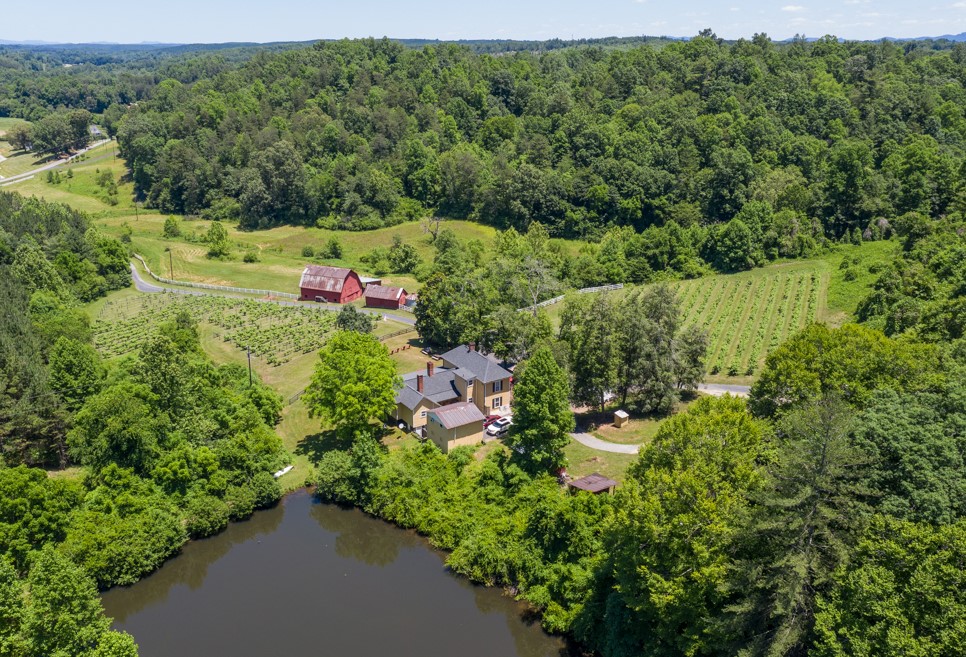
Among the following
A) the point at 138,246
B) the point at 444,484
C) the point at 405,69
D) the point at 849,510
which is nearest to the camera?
the point at 849,510

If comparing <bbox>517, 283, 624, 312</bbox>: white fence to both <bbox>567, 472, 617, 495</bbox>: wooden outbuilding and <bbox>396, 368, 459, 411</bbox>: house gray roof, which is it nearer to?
<bbox>396, 368, 459, 411</bbox>: house gray roof

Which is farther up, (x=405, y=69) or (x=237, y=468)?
(x=405, y=69)

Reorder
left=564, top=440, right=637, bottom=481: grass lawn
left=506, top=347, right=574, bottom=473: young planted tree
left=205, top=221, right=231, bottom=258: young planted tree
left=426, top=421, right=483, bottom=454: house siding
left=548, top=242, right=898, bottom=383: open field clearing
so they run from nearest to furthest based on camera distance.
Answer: left=506, top=347, right=574, bottom=473: young planted tree → left=564, top=440, right=637, bottom=481: grass lawn → left=426, top=421, right=483, bottom=454: house siding → left=548, top=242, right=898, bottom=383: open field clearing → left=205, top=221, right=231, bottom=258: young planted tree

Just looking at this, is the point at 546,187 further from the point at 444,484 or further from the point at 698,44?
the point at 444,484

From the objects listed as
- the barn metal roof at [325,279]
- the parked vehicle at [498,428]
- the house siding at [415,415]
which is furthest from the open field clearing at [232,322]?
the parked vehicle at [498,428]

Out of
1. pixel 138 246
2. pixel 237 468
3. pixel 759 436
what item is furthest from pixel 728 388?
pixel 138 246

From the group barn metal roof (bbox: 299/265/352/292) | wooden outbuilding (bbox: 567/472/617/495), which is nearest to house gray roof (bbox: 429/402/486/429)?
wooden outbuilding (bbox: 567/472/617/495)

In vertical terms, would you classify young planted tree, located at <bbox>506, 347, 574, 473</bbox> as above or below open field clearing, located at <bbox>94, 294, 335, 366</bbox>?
above
